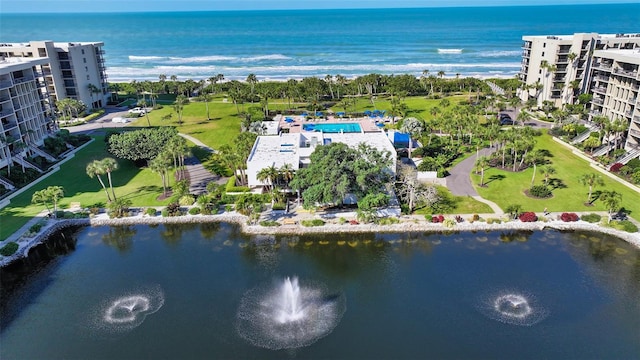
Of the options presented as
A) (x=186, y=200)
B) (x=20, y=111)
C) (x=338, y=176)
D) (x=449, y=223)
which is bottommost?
(x=449, y=223)

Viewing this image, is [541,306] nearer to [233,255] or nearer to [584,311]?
[584,311]

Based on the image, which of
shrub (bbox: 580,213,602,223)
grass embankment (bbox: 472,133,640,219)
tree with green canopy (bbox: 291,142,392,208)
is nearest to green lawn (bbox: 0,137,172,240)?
tree with green canopy (bbox: 291,142,392,208)

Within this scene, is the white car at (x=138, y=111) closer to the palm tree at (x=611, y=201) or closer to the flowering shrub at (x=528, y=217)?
the flowering shrub at (x=528, y=217)

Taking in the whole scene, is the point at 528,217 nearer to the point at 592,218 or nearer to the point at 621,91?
the point at 592,218

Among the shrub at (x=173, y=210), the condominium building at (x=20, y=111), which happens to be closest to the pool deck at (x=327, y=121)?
the shrub at (x=173, y=210)

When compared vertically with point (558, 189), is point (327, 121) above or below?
above

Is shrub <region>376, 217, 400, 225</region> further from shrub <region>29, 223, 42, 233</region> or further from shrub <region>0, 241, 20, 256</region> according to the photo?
shrub <region>0, 241, 20, 256</region>

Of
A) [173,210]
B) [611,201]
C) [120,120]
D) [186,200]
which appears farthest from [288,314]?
[120,120]
